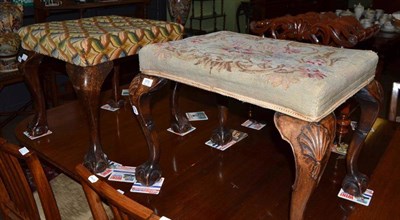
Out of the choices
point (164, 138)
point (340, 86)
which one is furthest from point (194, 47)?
point (164, 138)

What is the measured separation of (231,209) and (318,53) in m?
0.49

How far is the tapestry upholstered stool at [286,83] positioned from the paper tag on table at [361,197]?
0.02 metres

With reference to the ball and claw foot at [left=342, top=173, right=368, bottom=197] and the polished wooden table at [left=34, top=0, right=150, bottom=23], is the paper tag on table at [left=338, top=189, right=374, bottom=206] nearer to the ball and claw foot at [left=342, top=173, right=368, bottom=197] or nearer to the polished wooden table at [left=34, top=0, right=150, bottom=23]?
the ball and claw foot at [left=342, top=173, right=368, bottom=197]

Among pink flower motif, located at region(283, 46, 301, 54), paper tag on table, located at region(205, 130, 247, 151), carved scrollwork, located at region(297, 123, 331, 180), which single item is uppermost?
pink flower motif, located at region(283, 46, 301, 54)

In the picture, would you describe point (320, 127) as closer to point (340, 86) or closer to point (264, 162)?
point (340, 86)

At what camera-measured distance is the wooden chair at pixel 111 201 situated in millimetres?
629

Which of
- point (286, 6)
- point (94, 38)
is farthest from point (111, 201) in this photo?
point (286, 6)

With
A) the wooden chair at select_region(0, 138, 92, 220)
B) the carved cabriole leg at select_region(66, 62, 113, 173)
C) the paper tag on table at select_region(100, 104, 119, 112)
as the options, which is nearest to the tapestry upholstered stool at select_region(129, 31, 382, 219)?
the carved cabriole leg at select_region(66, 62, 113, 173)

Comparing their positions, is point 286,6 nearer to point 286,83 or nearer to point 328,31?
A: point 328,31

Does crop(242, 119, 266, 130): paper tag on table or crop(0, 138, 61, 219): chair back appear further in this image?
crop(242, 119, 266, 130): paper tag on table

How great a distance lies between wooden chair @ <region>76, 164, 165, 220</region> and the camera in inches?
24.8

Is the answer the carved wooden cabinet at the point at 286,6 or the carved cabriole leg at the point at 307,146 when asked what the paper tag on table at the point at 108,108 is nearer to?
the carved cabriole leg at the point at 307,146

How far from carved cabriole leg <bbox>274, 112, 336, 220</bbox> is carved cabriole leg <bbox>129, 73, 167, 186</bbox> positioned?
0.41 meters

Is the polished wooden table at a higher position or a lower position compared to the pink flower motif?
lower
